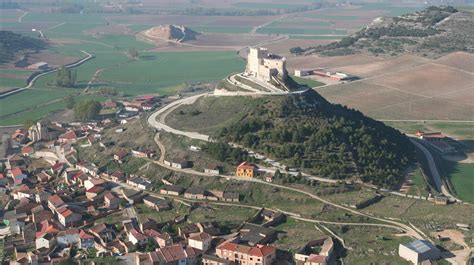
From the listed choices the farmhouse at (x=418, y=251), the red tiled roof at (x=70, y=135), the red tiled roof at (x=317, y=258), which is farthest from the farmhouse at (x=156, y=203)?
the red tiled roof at (x=70, y=135)

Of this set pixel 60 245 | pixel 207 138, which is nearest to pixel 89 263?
pixel 60 245

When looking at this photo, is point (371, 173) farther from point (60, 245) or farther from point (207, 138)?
point (60, 245)

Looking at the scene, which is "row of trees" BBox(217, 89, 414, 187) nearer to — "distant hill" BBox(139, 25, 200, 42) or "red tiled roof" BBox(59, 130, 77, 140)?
"red tiled roof" BBox(59, 130, 77, 140)

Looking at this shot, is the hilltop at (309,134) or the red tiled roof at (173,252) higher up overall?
the hilltop at (309,134)

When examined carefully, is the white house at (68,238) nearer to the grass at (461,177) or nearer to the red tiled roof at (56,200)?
the red tiled roof at (56,200)

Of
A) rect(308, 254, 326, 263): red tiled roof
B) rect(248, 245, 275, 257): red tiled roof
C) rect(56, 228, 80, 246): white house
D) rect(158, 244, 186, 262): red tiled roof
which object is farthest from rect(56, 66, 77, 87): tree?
rect(308, 254, 326, 263): red tiled roof

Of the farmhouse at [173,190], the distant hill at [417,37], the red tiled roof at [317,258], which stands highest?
the distant hill at [417,37]
